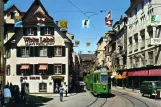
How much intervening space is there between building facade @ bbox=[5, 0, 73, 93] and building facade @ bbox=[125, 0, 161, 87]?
1163cm

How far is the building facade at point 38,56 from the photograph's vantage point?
5375cm

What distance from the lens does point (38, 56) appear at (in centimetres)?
5431

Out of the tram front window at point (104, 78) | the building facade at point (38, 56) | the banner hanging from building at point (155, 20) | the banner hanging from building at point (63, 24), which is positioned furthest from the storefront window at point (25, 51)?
the banner hanging from building at point (155, 20)

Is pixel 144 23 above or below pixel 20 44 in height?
above

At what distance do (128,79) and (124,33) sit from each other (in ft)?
31.4

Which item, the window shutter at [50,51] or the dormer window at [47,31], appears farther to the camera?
the dormer window at [47,31]

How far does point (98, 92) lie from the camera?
138 feet

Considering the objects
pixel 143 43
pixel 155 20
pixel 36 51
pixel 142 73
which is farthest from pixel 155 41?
pixel 36 51

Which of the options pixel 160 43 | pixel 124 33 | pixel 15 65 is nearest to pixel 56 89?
pixel 15 65

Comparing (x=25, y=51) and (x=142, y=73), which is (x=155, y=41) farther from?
(x=25, y=51)

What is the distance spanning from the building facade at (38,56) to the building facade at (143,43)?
A: 11.6 metres

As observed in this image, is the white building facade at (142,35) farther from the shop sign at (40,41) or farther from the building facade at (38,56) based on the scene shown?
the shop sign at (40,41)

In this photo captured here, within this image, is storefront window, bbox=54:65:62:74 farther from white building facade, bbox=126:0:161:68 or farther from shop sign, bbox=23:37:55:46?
white building facade, bbox=126:0:161:68

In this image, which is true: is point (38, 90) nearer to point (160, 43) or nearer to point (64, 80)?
point (64, 80)
